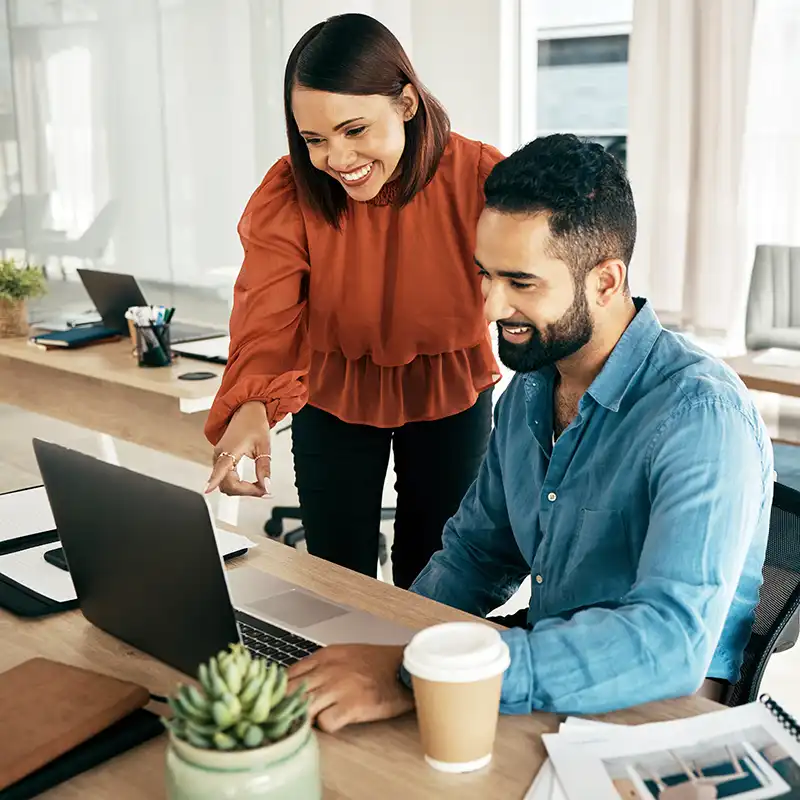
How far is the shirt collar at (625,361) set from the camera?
135 cm

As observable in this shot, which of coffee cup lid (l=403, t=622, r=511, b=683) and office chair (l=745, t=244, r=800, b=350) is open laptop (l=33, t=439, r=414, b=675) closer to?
coffee cup lid (l=403, t=622, r=511, b=683)

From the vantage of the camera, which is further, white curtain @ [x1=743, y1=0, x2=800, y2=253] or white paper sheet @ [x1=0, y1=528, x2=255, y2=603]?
white curtain @ [x1=743, y1=0, x2=800, y2=253]

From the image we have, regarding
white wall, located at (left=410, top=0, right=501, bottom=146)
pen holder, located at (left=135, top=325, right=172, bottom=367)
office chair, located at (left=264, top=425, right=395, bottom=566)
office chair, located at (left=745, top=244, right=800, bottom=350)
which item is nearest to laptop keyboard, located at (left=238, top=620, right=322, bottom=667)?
pen holder, located at (left=135, top=325, right=172, bottom=367)

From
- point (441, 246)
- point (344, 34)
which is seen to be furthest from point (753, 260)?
point (344, 34)

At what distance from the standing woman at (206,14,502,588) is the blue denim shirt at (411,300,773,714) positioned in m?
0.36

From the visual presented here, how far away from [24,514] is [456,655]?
3.25 ft

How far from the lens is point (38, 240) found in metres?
5.12

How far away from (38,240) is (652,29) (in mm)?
2878

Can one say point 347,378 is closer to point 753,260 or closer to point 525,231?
point 525,231

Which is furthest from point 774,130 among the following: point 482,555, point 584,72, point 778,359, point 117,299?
point 482,555

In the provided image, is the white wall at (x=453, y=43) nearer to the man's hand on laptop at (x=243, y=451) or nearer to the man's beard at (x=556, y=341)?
the man's hand on laptop at (x=243, y=451)

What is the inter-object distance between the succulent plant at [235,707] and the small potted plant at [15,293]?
→ 2969mm

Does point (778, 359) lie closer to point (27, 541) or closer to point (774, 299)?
point (774, 299)

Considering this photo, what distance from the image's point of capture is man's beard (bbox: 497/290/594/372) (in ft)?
4.44
